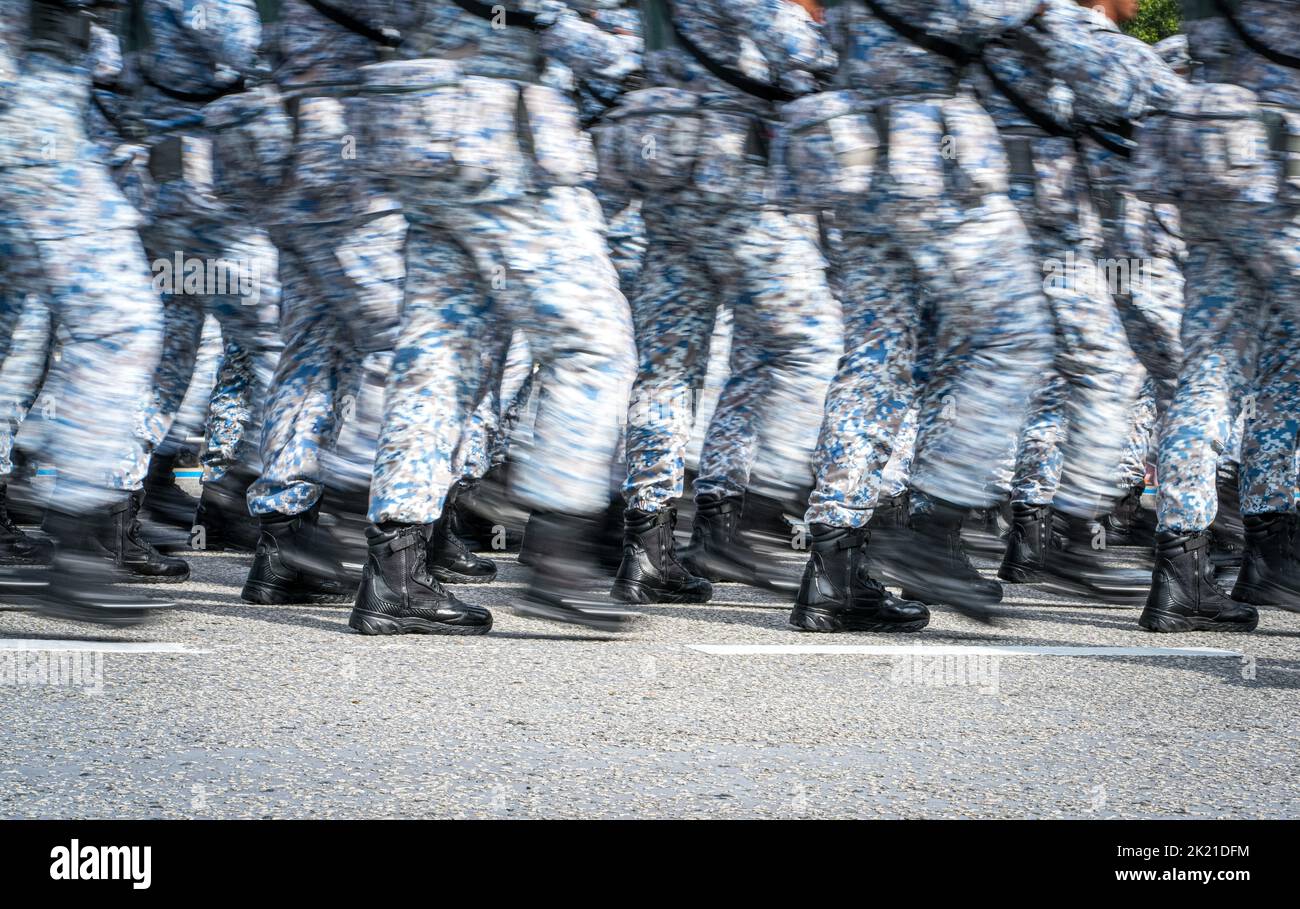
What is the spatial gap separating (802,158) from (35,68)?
1907 mm

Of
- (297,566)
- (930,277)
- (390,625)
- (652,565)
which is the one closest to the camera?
(390,625)

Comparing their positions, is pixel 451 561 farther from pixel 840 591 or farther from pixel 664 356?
pixel 840 591

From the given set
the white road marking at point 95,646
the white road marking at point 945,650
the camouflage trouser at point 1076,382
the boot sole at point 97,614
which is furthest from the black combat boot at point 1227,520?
the boot sole at point 97,614

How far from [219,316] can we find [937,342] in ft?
7.79

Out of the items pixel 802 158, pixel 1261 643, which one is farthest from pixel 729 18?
pixel 1261 643

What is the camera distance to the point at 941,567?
4.05 metres

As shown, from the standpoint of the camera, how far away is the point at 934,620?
15.7 feet

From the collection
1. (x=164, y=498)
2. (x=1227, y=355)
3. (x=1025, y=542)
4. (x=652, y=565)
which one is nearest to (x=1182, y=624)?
(x=1227, y=355)

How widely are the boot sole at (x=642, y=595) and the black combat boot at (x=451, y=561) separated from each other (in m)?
0.81

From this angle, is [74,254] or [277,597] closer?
[74,254]

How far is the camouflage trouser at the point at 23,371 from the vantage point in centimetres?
554

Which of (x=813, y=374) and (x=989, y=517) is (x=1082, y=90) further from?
(x=989, y=517)

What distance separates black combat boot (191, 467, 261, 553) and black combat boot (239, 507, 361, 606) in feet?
4.20

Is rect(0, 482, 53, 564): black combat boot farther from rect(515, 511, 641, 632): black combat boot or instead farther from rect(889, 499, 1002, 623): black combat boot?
rect(889, 499, 1002, 623): black combat boot
